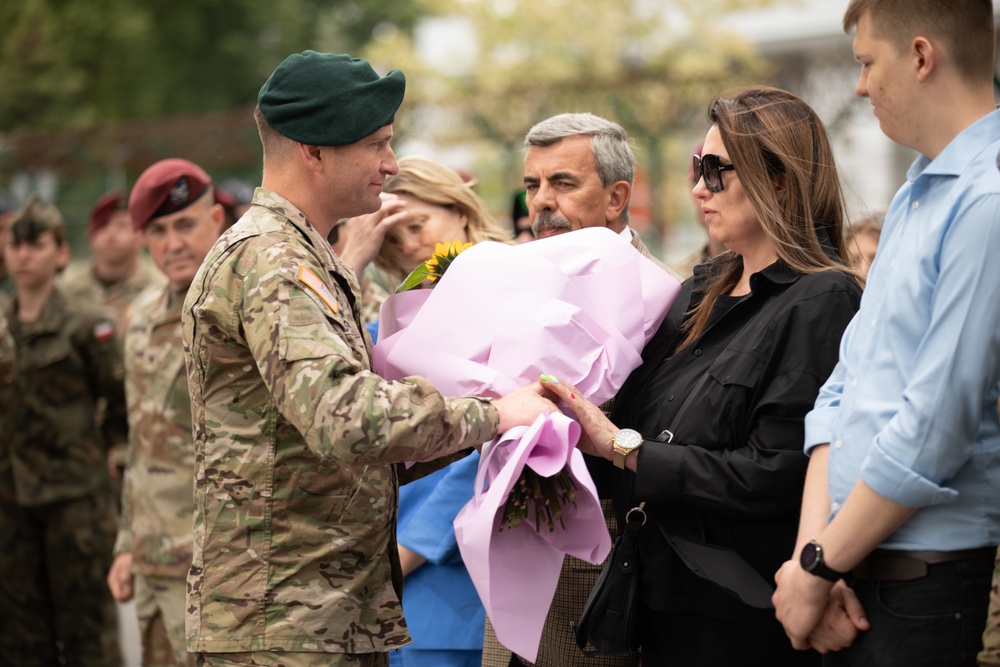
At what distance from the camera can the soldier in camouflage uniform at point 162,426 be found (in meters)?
4.86

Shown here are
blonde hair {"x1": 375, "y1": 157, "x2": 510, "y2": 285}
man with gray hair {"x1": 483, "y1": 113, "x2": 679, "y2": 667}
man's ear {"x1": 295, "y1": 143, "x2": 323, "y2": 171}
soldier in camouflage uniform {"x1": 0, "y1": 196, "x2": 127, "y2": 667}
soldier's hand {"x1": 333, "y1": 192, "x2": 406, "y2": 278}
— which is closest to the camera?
man's ear {"x1": 295, "y1": 143, "x2": 323, "y2": 171}

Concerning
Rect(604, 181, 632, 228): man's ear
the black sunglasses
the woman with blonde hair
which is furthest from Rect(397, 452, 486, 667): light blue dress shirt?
the black sunglasses

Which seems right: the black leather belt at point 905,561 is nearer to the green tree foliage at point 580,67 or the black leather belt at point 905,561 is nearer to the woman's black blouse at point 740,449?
the woman's black blouse at point 740,449

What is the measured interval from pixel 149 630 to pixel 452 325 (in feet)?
9.23

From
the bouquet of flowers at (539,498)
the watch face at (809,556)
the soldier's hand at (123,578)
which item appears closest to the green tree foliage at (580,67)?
the soldier's hand at (123,578)

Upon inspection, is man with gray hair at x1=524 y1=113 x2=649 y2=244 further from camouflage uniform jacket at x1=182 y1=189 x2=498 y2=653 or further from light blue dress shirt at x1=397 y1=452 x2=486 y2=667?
camouflage uniform jacket at x1=182 y1=189 x2=498 y2=653

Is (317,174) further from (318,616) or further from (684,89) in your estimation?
(684,89)

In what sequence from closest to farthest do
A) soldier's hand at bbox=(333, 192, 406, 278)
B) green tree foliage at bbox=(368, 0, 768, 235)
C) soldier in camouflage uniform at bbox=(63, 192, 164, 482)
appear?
soldier's hand at bbox=(333, 192, 406, 278)
soldier in camouflage uniform at bbox=(63, 192, 164, 482)
green tree foliage at bbox=(368, 0, 768, 235)

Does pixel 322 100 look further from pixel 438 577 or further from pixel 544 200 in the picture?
pixel 438 577

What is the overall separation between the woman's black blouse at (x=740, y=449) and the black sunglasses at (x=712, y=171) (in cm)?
28

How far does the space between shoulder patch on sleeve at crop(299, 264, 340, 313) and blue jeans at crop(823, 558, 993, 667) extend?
1.48 meters

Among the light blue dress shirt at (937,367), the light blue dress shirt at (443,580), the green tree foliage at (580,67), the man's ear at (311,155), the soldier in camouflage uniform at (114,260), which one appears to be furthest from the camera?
the green tree foliage at (580,67)

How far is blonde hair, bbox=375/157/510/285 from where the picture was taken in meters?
4.77

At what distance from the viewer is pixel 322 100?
9.50ft
